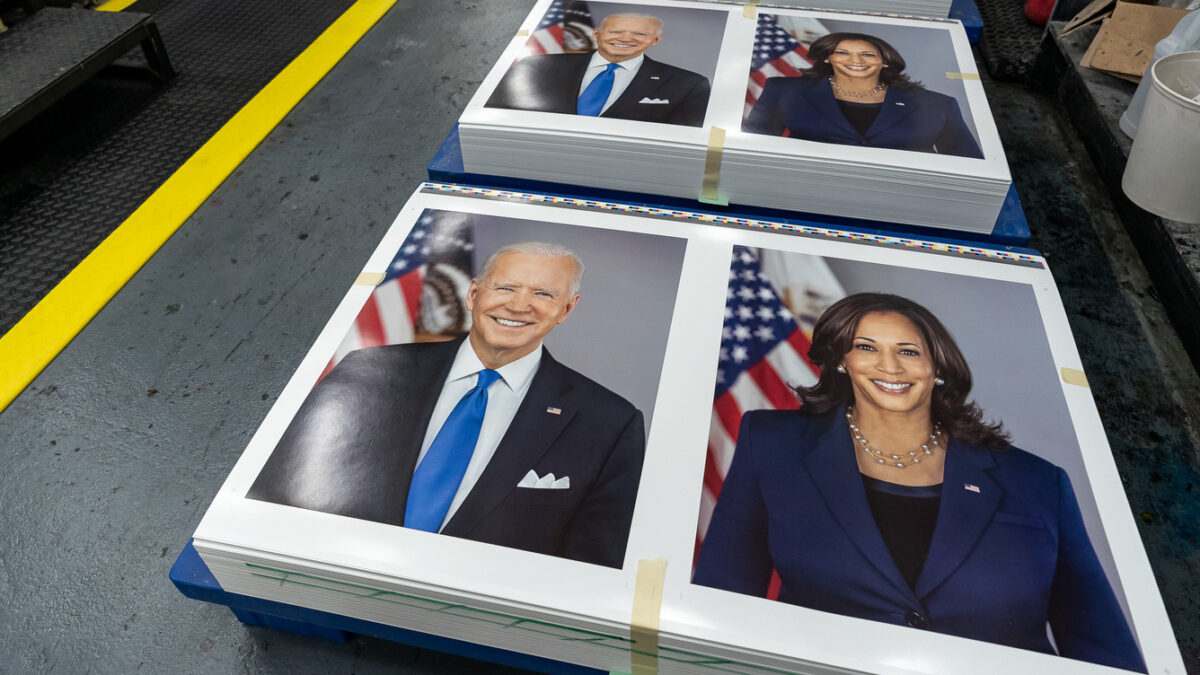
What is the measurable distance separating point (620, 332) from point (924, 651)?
0.64 metres

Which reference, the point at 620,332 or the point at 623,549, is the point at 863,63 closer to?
the point at 620,332

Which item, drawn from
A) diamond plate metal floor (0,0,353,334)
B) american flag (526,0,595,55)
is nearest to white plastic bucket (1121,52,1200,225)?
american flag (526,0,595,55)

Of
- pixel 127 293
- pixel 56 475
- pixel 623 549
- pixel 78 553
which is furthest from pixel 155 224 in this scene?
pixel 623 549

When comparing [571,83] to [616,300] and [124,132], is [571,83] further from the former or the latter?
[124,132]

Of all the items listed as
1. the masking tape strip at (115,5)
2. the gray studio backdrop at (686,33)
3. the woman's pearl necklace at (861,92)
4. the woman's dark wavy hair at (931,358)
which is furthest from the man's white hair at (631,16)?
the masking tape strip at (115,5)

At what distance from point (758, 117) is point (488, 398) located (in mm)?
886

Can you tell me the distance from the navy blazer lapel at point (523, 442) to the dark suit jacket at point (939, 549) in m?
0.28

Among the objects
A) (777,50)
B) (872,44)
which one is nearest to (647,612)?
(777,50)

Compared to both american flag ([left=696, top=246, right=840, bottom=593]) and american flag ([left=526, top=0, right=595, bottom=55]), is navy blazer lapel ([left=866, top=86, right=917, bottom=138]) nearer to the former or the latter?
american flag ([left=696, top=246, right=840, bottom=593])

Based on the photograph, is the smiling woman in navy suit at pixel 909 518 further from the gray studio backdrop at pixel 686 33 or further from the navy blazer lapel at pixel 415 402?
the gray studio backdrop at pixel 686 33

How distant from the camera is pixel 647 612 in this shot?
91cm

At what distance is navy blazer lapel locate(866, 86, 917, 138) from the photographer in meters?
1.56

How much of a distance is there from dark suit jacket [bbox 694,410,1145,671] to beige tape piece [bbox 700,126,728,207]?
647 mm

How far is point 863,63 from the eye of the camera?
176 cm
